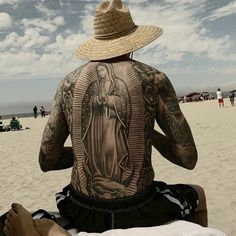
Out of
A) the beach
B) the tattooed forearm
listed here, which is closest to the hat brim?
the tattooed forearm

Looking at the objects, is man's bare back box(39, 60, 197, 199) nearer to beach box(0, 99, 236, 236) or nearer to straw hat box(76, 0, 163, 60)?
straw hat box(76, 0, 163, 60)

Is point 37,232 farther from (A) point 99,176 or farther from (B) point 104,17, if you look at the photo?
(B) point 104,17

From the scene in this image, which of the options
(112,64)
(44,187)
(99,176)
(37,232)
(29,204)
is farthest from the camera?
(44,187)

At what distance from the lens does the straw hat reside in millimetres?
2412

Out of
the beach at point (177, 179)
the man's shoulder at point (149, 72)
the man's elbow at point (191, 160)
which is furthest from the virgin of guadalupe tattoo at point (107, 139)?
the beach at point (177, 179)

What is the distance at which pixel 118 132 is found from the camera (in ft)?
7.59

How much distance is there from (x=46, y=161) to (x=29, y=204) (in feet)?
14.5

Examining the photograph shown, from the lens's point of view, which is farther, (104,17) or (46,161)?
(46,161)

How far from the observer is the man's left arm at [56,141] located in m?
2.51

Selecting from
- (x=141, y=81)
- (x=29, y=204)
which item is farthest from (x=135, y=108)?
(x=29, y=204)

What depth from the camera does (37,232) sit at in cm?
199

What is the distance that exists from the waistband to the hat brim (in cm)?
74

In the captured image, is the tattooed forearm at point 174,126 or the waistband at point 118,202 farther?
the tattooed forearm at point 174,126

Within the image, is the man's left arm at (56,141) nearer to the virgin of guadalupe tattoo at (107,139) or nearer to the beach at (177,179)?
the virgin of guadalupe tattoo at (107,139)
